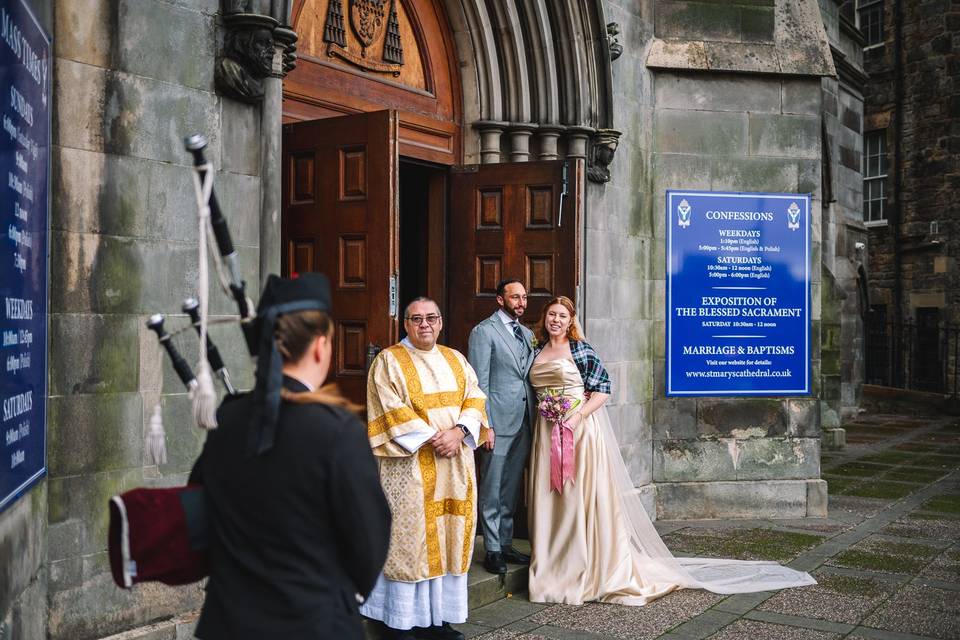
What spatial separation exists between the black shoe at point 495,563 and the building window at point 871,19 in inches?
729

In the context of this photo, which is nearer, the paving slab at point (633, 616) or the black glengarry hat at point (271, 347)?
the black glengarry hat at point (271, 347)

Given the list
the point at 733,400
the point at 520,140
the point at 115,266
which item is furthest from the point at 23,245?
the point at 733,400

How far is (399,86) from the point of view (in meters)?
6.94

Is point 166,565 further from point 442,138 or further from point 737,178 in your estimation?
point 737,178

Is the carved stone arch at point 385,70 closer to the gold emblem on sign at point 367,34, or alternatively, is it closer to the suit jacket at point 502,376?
the gold emblem on sign at point 367,34

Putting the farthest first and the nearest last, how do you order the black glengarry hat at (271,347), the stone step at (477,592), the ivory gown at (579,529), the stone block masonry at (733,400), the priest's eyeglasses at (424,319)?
the stone block masonry at (733,400) → the ivory gown at (579,529) → the priest's eyeglasses at (424,319) → the stone step at (477,592) → the black glengarry hat at (271,347)

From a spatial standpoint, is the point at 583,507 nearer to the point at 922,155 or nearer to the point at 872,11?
the point at 922,155

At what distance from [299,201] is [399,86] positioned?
60.1 inches

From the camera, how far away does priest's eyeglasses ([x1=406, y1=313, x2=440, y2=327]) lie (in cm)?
502

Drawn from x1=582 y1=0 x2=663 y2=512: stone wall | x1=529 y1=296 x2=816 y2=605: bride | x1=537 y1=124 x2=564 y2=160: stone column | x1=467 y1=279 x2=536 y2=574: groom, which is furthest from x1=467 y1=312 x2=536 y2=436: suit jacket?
x1=537 y1=124 x2=564 y2=160: stone column

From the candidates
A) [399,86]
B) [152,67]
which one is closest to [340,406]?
[152,67]

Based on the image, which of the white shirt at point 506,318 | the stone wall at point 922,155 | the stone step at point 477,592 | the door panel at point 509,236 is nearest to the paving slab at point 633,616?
the stone step at point 477,592

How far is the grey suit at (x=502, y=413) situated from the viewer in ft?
20.1

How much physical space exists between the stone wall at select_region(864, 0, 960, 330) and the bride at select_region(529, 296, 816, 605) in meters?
15.3
